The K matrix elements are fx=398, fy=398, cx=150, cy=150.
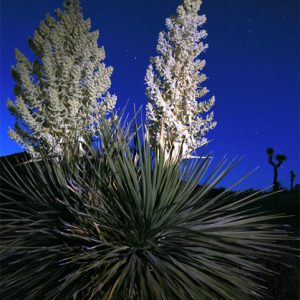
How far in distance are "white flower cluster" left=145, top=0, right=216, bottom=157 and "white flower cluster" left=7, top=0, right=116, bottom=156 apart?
0.92m

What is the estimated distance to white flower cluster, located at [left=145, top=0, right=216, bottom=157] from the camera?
4.48 meters

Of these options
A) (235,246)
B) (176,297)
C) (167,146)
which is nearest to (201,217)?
(235,246)

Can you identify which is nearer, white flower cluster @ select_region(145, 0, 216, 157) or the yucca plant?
the yucca plant

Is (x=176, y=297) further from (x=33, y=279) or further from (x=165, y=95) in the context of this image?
(x=165, y=95)

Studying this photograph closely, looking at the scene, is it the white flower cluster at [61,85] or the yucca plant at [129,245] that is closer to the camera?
the yucca plant at [129,245]

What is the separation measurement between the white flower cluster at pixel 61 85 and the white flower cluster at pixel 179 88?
923mm

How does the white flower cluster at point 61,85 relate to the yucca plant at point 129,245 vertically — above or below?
above

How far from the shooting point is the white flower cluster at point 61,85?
17.5 feet

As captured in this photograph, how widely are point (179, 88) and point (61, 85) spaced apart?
176cm

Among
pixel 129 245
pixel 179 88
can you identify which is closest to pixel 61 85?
pixel 179 88

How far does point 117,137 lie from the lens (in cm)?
361

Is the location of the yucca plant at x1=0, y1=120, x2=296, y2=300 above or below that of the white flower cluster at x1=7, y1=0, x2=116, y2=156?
below

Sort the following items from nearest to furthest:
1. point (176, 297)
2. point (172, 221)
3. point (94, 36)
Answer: point (176, 297) → point (172, 221) → point (94, 36)

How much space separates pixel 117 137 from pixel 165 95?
1246mm
